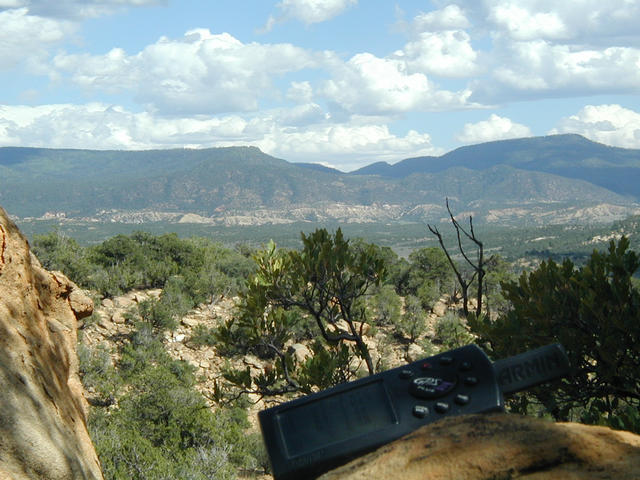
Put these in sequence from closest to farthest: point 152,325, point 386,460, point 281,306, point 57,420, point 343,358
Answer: point 386,460
point 57,420
point 343,358
point 281,306
point 152,325

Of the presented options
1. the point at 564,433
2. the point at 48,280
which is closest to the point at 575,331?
the point at 564,433

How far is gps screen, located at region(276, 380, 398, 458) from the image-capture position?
167cm

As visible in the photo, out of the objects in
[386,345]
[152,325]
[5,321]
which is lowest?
[386,345]

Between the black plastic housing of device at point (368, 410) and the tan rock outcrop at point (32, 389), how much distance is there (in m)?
1.11

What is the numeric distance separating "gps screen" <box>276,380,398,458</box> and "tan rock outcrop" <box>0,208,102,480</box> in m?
1.13

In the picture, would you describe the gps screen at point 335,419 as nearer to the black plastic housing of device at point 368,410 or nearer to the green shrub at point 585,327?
the black plastic housing of device at point 368,410

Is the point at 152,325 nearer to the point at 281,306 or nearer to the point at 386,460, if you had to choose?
the point at 281,306

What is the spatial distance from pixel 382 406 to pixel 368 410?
0.05m

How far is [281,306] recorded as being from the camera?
25.1 feet

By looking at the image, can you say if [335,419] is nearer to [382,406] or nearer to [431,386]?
[382,406]

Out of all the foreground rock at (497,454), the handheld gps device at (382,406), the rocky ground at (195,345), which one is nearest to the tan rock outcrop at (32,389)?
the handheld gps device at (382,406)

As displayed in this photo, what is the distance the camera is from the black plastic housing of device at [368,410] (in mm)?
1662

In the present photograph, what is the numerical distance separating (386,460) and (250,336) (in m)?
5.36

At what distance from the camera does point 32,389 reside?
8.26 feet
